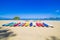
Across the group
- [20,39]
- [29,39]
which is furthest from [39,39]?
[20,39]

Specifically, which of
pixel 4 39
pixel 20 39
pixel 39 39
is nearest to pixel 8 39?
pixel 4 39

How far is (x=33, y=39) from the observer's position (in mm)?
7738

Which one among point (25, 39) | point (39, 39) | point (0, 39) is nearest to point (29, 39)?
point (25, 39)

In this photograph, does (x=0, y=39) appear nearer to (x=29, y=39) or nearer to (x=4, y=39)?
(x=4, y=39)

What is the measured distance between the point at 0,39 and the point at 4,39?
0.35 metres

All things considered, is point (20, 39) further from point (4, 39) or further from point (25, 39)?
point (4, 39)

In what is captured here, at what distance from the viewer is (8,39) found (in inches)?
294

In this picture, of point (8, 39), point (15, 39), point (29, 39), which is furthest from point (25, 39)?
point (8, 39)

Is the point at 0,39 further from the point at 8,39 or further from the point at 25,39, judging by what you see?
the point at 25,39

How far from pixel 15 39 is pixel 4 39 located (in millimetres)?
960

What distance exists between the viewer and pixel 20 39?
769 cm

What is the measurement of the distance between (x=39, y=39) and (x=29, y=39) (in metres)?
0.92

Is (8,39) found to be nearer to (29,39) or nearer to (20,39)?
(20,39)

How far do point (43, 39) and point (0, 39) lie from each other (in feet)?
12.7
